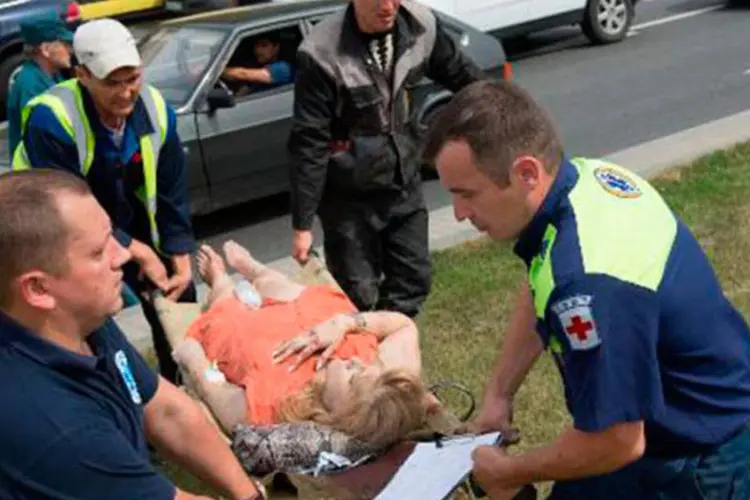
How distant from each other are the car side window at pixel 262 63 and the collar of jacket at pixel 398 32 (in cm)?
357

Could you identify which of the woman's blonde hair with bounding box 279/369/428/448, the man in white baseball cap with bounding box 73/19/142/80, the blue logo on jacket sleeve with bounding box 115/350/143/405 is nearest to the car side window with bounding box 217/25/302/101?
the man in white baseball cap with bounding box 73/19/142/80

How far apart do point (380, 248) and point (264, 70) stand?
3.65m

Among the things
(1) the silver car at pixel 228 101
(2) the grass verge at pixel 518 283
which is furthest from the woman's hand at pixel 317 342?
(1) the silver car at pixel 228 101

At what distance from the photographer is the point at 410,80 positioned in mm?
5305

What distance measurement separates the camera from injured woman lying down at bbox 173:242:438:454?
4.38 m

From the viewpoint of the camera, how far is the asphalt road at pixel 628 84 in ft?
30.1

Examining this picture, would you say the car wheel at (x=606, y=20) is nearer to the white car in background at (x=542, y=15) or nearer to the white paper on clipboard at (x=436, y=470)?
the white car in background at (x=542, y=15)

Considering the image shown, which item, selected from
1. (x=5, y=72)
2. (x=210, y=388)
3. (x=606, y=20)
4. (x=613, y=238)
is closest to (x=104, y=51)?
(x=210, y=388)

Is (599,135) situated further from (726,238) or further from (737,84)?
(726,238)

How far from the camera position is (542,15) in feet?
45.7

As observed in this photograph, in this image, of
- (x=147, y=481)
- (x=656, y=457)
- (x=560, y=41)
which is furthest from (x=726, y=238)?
(x=560, y=41)

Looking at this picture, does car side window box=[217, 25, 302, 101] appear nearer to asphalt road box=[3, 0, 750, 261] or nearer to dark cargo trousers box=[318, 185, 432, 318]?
asphalt road box=[3, 0, 750, 261]

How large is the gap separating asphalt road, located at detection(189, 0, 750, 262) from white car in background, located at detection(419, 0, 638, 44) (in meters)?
0.24

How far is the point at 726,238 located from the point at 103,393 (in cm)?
498
